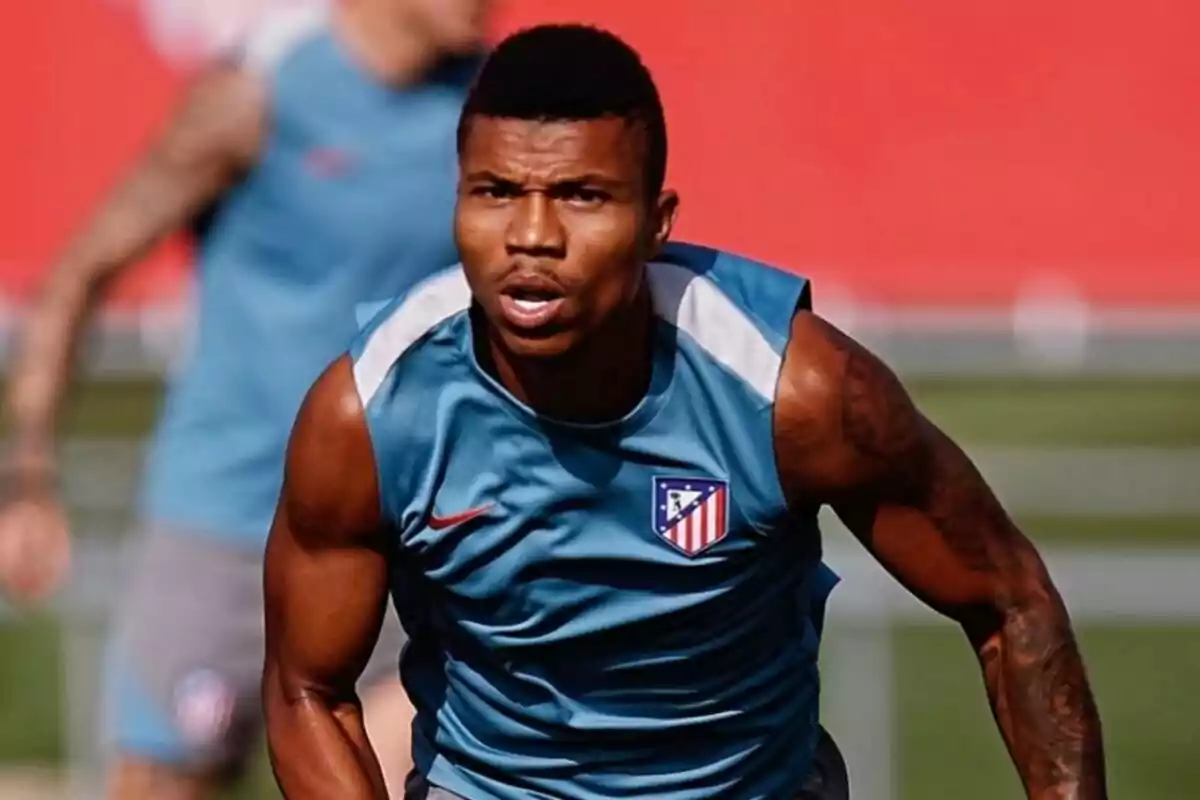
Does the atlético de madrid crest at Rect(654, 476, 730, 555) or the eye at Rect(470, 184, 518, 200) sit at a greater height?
the eye at Rect(470, 184, 518, 200)

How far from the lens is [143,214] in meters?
6.97

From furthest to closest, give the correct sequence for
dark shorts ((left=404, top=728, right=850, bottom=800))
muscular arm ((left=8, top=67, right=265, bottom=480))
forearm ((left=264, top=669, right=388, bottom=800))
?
1. muscular arm ((left=8, top=67, right=265, bottom=480))
2. dark shorts ((left=404, top=728, right=850, bottom=800))
3. forearm ((left=264, top=669, right=388, bottom=800))

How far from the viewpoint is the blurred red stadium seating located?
15.0 meters

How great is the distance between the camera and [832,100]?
15125mm

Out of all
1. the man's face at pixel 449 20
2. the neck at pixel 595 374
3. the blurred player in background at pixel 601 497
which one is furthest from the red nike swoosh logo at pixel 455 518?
the man's face at pixel 449 20

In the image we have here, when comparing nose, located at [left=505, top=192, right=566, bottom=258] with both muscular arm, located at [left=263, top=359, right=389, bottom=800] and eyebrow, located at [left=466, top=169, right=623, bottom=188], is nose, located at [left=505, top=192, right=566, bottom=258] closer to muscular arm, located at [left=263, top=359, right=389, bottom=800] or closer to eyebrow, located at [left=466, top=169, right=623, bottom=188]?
eyebrow, located at [left=466, top=169, right=623, bottom=188]

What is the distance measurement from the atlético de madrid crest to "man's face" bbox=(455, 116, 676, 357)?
31 centimetres

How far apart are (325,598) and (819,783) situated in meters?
0.91

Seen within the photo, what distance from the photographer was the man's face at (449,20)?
267 inches

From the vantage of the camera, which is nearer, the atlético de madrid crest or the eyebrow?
the eyebrow

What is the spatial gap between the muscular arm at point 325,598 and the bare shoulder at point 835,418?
2.03 feet

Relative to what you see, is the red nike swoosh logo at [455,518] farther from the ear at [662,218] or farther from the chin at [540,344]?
the ear at [662,218]

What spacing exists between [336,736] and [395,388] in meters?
0.61

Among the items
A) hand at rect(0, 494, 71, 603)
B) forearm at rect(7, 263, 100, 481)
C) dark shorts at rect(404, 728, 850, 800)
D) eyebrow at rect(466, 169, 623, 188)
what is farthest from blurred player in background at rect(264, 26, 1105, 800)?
forearm at rect(7, 263, 100, 481)
